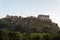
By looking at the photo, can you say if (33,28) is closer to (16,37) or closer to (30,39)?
(30,39)

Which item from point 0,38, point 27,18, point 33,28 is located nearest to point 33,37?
point 0,38

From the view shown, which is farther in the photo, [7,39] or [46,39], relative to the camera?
[46,39]

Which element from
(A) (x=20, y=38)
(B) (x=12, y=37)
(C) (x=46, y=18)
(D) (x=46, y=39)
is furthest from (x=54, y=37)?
(C) (x=46, y=18)

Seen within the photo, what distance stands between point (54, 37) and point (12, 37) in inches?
546

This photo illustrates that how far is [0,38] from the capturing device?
34219 mm

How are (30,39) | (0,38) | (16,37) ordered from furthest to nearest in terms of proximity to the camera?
(30,39), (16,37), (0,38)

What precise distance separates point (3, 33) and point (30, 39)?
11.1m

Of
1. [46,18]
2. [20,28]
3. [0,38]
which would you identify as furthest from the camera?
[46,18]

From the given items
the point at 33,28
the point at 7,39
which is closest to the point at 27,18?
the point at 33,28

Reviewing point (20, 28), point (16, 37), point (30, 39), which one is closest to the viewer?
point (16, 37)

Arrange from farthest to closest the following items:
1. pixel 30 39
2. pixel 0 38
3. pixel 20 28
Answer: pixel 20 28
pixel 30 39
pixel 0 38

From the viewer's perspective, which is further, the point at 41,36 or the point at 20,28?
the point at 20,28

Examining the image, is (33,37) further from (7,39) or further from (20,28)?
(20,28)

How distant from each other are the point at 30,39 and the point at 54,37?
5813mm
